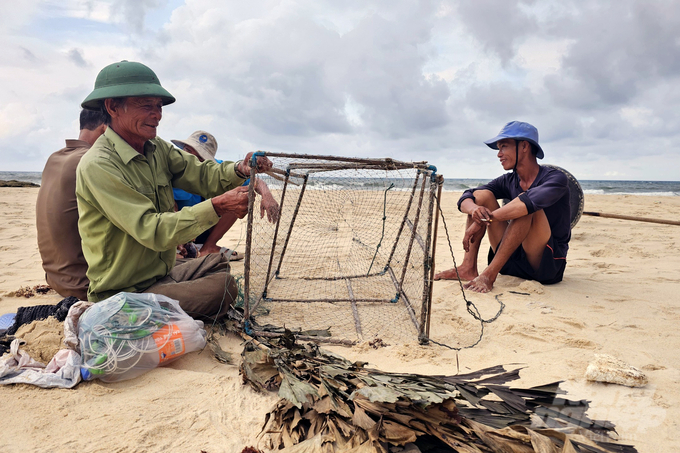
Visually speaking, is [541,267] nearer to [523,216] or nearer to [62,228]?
[523,216]

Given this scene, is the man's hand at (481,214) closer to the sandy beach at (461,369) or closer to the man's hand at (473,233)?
the man's hand at (473,233)

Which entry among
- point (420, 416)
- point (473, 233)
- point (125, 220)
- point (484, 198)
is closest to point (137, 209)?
point (125, 220)

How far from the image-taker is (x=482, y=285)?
13.3ft

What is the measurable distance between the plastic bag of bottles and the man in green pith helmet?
0.38 metres

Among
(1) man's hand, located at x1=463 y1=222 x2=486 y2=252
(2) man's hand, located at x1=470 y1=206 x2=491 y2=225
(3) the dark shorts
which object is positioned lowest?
(3) the dark shorts

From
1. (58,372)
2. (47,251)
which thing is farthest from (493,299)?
(47,251)

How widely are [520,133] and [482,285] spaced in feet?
5.09

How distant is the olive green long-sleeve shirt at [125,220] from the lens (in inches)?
97.4

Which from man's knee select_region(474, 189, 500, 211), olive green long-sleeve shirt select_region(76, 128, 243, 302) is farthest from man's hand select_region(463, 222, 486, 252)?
olive green long-sleeve shirt select_region(76, 128, 243, 302)

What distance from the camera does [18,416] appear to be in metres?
1.87

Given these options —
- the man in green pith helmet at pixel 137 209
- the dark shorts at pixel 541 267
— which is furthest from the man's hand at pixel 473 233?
the man in green pith helmet at pixel 137 209

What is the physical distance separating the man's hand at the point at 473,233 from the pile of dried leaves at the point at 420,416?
2.11m

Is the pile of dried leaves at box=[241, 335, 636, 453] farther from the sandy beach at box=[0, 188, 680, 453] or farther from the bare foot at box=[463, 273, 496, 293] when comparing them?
the bare foot at box=[463, 273, 496, 293]

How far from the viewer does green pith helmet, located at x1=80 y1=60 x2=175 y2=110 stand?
2.68 meters
